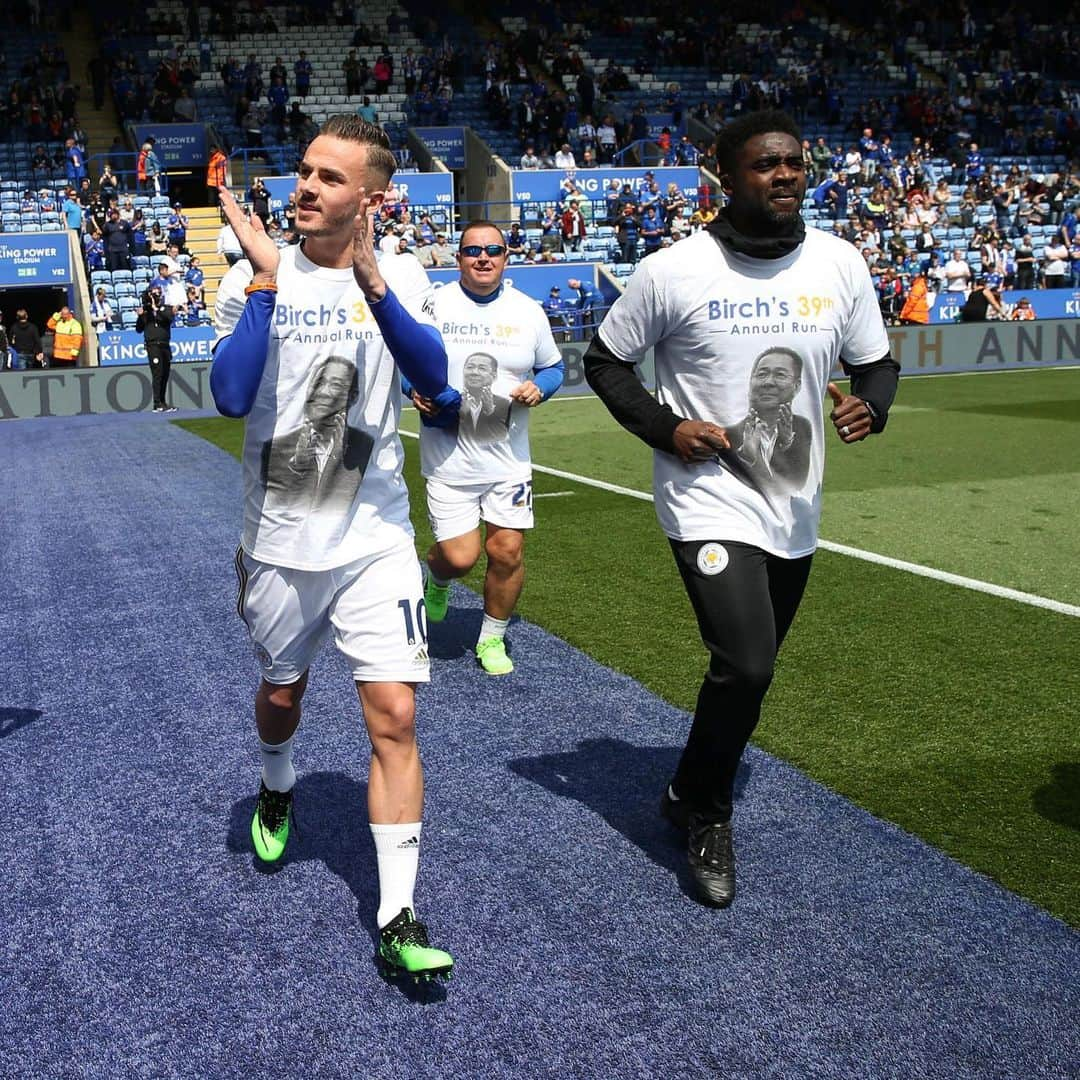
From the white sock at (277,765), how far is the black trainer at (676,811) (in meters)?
1.30

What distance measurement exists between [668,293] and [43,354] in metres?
26.2

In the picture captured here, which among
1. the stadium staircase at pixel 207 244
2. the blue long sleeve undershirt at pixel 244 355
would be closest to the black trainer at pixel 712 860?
the blue long sleeve undershirt at pixel 244 355

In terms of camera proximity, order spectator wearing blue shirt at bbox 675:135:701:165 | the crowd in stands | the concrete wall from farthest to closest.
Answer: spectator wearing blue shirt at bbox 675:135:701:165 → the crowd in stands → the concrete wall

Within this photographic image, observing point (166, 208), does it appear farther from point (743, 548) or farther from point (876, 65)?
point (743, 548)

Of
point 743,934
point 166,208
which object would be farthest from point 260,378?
point 166,208

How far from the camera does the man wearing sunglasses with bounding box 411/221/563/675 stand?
6.78 meters

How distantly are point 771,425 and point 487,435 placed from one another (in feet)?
9.48

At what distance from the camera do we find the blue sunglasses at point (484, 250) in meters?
6.74

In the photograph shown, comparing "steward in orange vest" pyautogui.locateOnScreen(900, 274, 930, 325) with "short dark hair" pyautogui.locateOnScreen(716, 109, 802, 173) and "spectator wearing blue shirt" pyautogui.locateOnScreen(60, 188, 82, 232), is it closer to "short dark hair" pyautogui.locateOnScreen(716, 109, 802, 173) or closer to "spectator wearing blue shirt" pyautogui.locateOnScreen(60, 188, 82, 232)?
"spectator wearing blue shirt" pyautogui.locateOnScreen(60, 188, 82, 232)

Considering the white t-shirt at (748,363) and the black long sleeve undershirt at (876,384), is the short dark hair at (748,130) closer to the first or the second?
the white t-shirt at (748,363)

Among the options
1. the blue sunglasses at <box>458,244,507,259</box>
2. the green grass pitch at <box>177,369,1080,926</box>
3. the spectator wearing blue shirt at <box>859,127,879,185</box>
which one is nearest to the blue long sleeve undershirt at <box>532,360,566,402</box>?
the blue sunglasses at <box>458,244,507,259</box>

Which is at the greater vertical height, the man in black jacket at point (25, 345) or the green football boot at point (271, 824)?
the green football boot at point (271, 824)

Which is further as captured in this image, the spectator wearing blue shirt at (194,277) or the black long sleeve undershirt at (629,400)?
the spectator wearing blue shirt at (194,277)

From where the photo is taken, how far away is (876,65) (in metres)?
42.8
